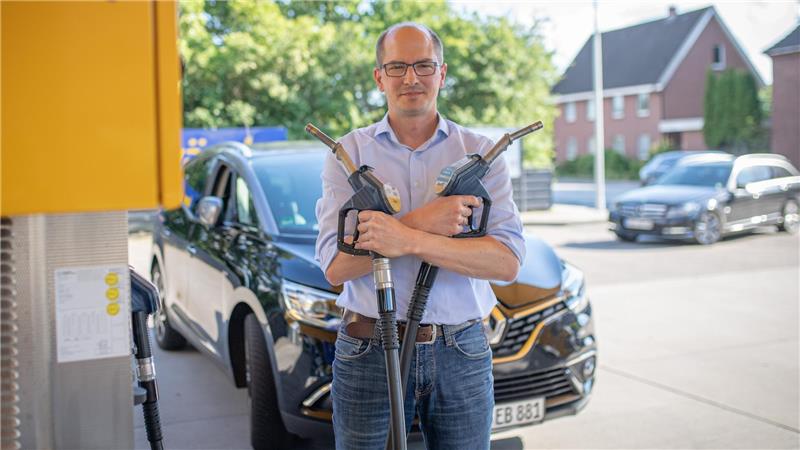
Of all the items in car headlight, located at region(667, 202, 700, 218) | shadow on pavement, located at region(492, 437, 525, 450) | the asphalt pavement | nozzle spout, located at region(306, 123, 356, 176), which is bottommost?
shadow on pavement, located at region(492, 437, 525, 450)

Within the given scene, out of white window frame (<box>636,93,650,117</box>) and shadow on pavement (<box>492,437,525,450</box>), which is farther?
white window frame (<box>636,93,650,117</box>)

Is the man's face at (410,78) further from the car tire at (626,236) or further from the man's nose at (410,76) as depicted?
the car tire at (626,236)

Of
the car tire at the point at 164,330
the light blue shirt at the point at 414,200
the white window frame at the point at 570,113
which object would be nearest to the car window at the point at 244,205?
the car tire at the point at 164,330

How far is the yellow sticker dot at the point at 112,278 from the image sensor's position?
151 cm

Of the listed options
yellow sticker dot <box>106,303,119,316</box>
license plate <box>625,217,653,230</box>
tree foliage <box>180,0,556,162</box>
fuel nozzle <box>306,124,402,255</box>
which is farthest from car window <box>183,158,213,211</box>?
tree foliage <box>180,0,556,162</box>

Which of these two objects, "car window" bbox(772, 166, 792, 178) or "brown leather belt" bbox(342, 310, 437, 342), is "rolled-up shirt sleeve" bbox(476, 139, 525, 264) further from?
"car window" bbox(772, 166, 792, 178)

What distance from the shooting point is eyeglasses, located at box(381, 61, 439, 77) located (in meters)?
2.70

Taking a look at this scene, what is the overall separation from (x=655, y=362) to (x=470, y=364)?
4882 millimetres

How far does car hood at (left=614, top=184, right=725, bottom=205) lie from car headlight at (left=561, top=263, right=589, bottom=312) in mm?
11791

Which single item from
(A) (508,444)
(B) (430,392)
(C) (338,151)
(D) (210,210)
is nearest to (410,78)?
(C) (338,151)

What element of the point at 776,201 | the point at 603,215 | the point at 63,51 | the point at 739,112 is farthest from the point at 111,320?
the point at 739,112

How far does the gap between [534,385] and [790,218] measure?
612 inches

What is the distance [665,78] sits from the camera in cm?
5416

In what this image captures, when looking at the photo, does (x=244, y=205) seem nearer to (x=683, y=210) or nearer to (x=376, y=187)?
(x=376, y=187)
